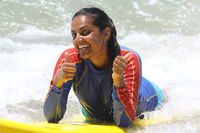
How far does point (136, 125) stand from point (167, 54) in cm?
291

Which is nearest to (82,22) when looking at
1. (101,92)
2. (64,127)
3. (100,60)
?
(100,60)

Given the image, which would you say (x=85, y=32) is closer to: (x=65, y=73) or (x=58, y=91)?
(x=65, y=73)

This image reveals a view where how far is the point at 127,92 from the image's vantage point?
2594 mm

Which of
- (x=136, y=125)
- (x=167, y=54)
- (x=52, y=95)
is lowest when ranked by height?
(x=167, y=54)

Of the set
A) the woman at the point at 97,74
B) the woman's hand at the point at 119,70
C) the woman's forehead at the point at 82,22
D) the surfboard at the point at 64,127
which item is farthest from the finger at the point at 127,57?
the surfboard at the point at 64,127

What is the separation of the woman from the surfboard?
0.09 metres

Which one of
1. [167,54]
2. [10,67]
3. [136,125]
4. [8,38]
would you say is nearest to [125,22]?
[167,54]

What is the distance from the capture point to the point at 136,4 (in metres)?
7.89

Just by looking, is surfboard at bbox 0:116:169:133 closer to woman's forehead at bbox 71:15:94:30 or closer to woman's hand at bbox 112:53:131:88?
woman's hand at bbox 112:53:131:88

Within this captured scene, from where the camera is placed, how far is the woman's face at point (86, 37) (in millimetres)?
2541

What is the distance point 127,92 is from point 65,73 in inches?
16.5

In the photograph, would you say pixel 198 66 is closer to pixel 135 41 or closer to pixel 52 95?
pixel 135 41

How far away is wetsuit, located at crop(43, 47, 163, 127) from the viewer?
8.74 ft

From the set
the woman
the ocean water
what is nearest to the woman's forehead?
the woman
